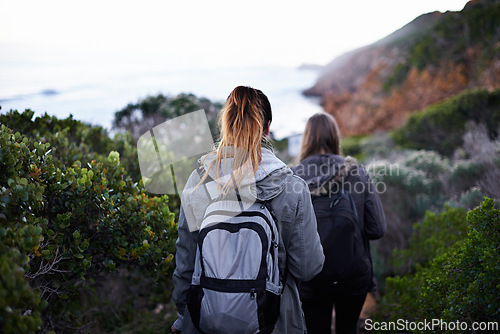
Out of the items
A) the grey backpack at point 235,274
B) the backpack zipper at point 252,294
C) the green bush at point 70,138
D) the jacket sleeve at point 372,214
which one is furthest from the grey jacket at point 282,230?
the green bush at point 70,138

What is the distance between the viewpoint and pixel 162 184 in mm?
3680

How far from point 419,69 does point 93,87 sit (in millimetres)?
14076

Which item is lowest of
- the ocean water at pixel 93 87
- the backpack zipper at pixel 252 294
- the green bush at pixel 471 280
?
the green bush at pixel 471 280

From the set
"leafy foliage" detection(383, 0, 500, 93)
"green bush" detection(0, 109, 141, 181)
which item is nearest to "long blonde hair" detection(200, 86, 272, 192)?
"green bush" detection(0, 109, 141, 181)

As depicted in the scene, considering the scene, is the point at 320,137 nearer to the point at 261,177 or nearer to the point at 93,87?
the point at 261,177

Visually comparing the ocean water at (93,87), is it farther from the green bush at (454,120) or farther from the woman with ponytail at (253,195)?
the green bush at (454,120)

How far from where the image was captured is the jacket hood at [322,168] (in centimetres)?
283

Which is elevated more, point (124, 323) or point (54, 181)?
point (54, 181)

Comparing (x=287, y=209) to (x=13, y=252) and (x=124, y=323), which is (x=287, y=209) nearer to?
(x=13, y=252)

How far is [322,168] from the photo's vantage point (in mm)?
2943

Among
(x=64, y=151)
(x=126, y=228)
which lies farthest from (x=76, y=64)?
(x=126, y=228)

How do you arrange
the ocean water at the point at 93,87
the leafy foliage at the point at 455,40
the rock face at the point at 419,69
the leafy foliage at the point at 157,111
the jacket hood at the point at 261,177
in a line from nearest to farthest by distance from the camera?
1. the jacket hood at the point at 261,177
2. the ocean water at the point at 93,87
3. the leafy foliage at the point at 157,111
4. the leafy foliage at the point at 455,40
5. the rock face at the point at 419,69

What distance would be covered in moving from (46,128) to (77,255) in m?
1.89

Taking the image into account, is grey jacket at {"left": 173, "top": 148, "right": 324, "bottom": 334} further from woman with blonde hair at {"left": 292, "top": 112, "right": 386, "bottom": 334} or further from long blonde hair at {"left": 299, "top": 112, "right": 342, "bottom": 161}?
long blonde hair at {"left": 299, "top": 112, "right": 342, "bottom": 161}
